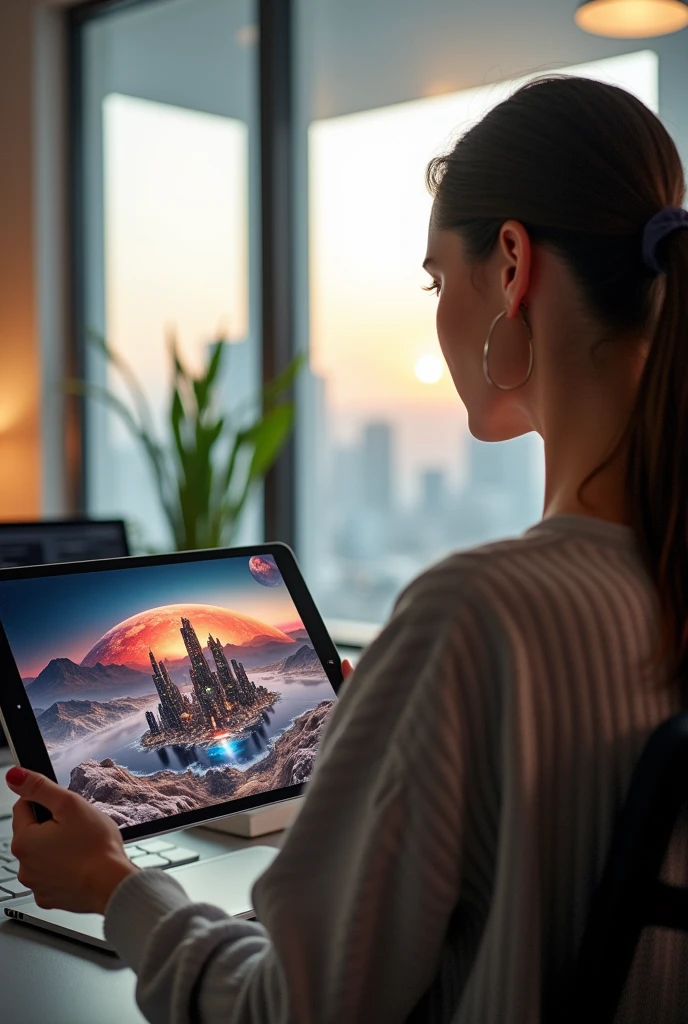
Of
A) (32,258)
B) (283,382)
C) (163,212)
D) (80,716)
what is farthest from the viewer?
(32,258)

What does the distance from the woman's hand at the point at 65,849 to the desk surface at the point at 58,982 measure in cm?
9

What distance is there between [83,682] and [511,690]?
1.73ft

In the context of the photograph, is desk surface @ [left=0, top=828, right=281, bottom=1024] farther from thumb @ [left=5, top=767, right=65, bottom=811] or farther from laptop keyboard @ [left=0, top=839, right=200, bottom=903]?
thumb @ [left=5, top=767, right=65, bottom=811]

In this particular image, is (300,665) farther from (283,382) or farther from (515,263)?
(283,382)

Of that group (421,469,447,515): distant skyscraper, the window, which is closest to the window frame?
the window

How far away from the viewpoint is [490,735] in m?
0.73

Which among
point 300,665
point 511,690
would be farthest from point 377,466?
point 511,690

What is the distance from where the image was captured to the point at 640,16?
104 inches

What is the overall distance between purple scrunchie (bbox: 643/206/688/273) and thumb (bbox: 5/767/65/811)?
63 cm

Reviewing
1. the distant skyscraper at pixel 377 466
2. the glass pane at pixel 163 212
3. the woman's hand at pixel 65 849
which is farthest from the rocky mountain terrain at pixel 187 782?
the glass pane at pixel 163 212

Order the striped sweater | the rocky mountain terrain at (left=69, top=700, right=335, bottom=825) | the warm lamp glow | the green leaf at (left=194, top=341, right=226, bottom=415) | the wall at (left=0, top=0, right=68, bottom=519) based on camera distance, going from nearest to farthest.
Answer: the striped sweater < the rocky mountain terrain at (left=69, top=700, right=335, bottom=825) < the warm lamp glow < the green leaf at (left=194, top=341, right=226, bottom=415) < the wall at (left=0, top=0, right=68, bottom=519)

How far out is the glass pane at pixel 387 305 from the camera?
316 centimetres

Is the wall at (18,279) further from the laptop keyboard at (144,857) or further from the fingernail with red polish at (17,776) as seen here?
the fingernail with red polish at (17,776)

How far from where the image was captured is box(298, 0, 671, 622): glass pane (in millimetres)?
3156
